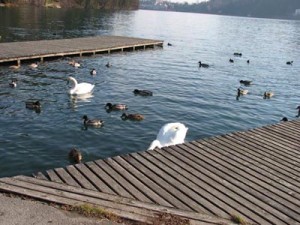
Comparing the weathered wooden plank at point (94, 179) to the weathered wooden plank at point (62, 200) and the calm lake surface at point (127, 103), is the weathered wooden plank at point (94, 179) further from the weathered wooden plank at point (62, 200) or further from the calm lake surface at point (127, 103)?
the calm lake surface at point (127, 103)

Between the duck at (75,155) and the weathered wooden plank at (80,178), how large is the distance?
15.3 ft

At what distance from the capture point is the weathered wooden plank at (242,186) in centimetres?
1193

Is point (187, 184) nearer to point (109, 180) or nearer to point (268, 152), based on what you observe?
point (109, 180)

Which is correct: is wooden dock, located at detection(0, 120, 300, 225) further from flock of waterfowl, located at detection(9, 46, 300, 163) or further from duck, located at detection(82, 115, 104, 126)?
duck, located at detection(82, 115, 104, 126)

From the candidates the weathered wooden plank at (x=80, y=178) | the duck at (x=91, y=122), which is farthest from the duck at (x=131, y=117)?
the weathered wooden plank at (x=80, y=178)

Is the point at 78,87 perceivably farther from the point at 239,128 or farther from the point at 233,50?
the point at 233,50

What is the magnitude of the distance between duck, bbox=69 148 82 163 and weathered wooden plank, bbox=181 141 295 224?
5.05 meters

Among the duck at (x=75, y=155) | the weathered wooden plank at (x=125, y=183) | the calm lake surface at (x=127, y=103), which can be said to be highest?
the weathered wooden plank at (x=125, y=183)

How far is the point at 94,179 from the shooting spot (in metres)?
12.9

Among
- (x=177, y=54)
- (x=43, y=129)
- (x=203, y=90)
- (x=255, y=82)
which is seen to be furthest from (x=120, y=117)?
(x=177, y=54)

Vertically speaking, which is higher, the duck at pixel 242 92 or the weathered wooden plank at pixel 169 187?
the weathered wooden plank at pixel 169 187

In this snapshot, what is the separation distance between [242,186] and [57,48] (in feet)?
119

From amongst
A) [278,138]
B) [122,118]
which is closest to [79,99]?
[122,118]

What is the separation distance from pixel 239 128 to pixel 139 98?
→ 793 centimetres
